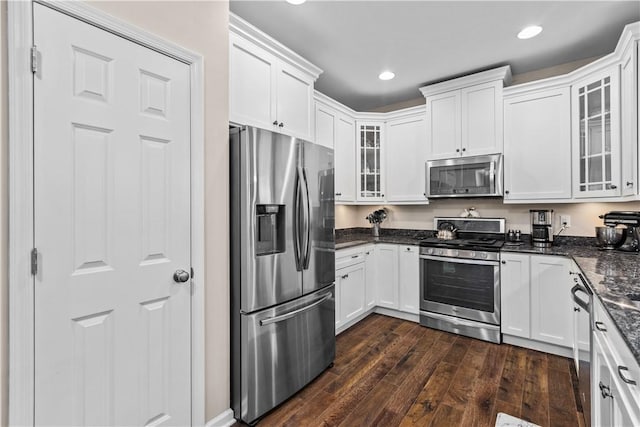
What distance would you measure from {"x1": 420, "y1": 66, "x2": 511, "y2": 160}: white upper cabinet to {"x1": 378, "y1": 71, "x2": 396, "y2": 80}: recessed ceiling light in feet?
1.40

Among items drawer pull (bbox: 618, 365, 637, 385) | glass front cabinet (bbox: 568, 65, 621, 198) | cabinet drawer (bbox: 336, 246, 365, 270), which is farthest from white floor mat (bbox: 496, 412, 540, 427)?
glass front cabinet (bbox: 568, 65, 621, 198)

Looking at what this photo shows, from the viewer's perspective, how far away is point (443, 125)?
3.46 meters

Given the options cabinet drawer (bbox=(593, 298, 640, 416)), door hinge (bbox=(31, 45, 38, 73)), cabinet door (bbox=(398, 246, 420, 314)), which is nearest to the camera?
cabinet drawer (bbox=(593, 298, 640, 416))

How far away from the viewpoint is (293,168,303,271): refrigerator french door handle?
Answer: 212 cm

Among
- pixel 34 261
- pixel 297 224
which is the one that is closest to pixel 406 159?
pixel 297 224

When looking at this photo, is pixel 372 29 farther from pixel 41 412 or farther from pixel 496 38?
pixel 41 412

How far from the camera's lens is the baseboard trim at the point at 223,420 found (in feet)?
5.80

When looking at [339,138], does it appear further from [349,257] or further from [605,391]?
[605,391]

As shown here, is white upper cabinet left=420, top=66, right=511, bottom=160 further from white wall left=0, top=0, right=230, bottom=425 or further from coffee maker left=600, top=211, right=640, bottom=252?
white wall left=0, top=0, right=230, bottom=425

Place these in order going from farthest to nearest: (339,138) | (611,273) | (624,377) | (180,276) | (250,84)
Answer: (339,138) → (250,84) → (611,273) → (180,276) → (624,377)

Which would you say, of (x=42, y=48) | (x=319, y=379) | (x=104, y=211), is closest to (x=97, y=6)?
(x=42, y=48)

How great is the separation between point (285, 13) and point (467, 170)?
7.76ft

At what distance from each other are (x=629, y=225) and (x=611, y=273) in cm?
108

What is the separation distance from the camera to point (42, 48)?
118 centimetres
